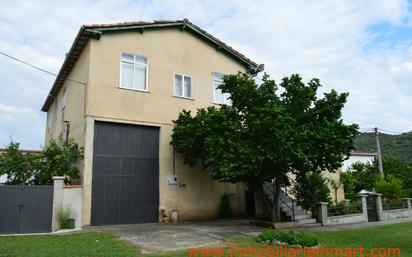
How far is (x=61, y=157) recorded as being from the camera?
15156mm

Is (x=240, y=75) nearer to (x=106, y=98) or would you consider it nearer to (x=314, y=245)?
(x=106, y=98)

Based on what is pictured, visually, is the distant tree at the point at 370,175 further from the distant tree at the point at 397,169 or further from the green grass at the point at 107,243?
the green grass at the point at 107,243

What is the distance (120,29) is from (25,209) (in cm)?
889

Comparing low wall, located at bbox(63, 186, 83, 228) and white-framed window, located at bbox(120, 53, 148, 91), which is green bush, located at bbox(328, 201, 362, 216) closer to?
white-framed window, located at bbox(120, 53, 148, 91)

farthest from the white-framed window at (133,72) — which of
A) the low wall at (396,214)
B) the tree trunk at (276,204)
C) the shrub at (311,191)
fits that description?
the low wall at (396,214)

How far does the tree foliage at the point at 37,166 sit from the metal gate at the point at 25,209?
4.32 feet

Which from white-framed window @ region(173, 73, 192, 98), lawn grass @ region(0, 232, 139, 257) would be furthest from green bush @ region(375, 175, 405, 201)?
lawn grass @ region(0, 232, 139, 257)

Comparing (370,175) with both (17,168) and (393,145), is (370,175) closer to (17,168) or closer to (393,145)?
(393,145)

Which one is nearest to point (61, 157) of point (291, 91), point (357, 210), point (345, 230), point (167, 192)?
point (167, 192)

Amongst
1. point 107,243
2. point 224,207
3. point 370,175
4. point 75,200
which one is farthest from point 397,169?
point 107,243

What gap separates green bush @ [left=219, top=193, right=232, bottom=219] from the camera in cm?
1842

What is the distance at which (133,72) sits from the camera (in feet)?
56.1

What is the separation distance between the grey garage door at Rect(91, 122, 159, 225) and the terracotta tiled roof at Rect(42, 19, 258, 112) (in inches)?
162

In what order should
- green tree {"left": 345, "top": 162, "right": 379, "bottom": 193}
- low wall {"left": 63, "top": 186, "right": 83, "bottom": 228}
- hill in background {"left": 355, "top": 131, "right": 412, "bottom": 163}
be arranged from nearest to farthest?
1. low wall {"left": 63, "top": 186, "right": 83, "bottom": 228}
2. green tree {"left": 345, "top": 162, "right": 379, "bottom": 193}
3. hill in background {"left": 355, "top": 131, "right": 412, "bottom": 163}
